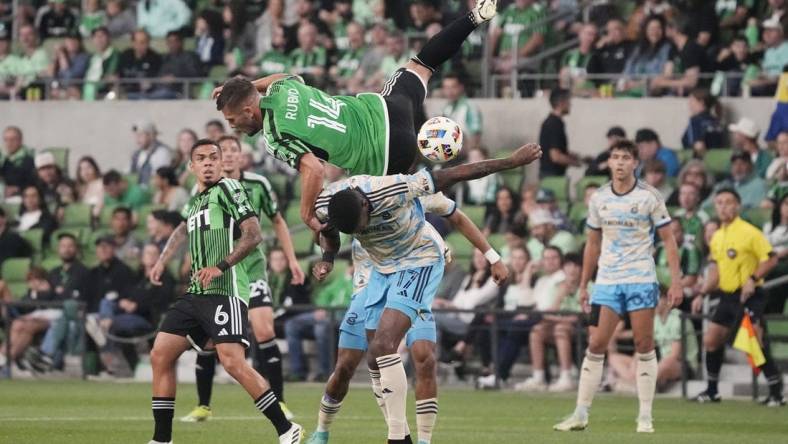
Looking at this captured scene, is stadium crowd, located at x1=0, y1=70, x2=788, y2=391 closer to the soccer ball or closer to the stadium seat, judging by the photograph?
the stadium seat

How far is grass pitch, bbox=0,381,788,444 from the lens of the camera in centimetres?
1262

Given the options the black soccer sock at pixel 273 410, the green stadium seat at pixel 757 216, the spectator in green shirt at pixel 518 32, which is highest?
the spectator in green shirt at pixel 518 32

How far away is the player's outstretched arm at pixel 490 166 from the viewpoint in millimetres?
9711

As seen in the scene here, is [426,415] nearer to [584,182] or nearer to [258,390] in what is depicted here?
[258,390]

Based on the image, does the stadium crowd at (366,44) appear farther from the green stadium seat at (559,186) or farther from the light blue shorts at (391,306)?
the light blue shorts at (391,306)

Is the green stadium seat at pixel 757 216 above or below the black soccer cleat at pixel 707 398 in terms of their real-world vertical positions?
above

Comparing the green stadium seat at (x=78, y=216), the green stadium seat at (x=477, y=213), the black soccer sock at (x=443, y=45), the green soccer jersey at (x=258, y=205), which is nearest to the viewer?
the black soccer sock at (x=443, y=45)

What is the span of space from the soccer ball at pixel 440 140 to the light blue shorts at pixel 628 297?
3270mm

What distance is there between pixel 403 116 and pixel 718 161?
10983 mm

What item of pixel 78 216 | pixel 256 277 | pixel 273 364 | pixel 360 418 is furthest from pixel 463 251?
pixel 256 277

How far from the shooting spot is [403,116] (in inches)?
433

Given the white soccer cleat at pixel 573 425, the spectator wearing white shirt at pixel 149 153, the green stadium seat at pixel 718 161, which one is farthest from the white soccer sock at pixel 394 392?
the spectator wearing white shirt at pixel 149 153

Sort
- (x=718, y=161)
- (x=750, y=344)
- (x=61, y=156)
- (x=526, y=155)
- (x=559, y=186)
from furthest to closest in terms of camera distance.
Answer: (x=61, y=156)
(x=559, y=186)
(x=718, y=161)
(x=750, y=344)
(x=526, y=155)

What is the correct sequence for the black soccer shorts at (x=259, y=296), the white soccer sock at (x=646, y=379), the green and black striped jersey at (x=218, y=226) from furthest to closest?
1. the black soccer shorts at (x=259, y=296)
2. the white soccer sock at (x=646, y=379)
3. the green and black striped jersey at (x=218, y=226)
